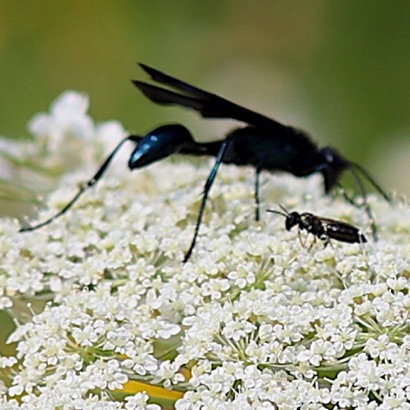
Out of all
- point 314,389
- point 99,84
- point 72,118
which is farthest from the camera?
point 99,84

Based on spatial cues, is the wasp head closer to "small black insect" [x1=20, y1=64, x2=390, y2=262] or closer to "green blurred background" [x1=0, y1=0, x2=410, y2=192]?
"small black insect" [x1=20, y1=64, x2=390, y2=262]

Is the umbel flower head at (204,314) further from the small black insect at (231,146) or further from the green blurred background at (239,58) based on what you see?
the green blurred background at (239,58)

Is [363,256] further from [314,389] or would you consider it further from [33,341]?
[33,341]

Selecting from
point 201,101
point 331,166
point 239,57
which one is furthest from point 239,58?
point 201,101

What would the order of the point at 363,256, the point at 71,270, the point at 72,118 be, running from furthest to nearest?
the point at 72,118, the point at 71,270, the point at 363,256

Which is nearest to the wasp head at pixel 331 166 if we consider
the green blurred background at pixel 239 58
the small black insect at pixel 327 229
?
the small black insect at pixel 327 229

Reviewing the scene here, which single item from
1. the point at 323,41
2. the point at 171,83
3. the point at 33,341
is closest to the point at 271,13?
the point at 323,41

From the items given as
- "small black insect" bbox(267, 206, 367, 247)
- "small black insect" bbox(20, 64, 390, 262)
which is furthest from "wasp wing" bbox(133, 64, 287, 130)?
"small black insect" bbox(267, 206, 367, 247)
